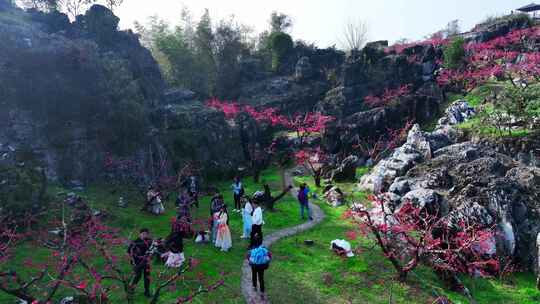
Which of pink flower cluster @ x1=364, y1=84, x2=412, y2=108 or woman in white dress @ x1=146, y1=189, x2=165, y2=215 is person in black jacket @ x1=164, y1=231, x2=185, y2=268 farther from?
pink flower cluster @ x1=364, y1=84, x2=412, y2=108

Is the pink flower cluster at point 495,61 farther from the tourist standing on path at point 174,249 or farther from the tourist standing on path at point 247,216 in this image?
the tourist standing on path at point 174,249

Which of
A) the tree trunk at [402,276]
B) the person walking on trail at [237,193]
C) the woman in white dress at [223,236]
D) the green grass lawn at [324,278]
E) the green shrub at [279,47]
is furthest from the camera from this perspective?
the green shrub at [279,47]

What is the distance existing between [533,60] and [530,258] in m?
32.8

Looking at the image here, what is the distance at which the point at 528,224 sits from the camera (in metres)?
18.2

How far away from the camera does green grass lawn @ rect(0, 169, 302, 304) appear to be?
13690 millimetres

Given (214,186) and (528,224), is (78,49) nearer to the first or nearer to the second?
(214,186)

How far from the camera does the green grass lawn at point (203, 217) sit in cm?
1369

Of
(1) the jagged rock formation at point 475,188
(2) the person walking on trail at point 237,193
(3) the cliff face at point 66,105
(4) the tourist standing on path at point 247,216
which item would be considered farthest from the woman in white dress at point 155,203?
(1) the jagged rock formation at point 475,188

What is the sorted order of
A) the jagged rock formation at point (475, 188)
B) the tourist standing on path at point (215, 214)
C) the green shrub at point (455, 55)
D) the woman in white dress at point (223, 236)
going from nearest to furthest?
the woman in white dress at point (223, 236) → the tourist standing on path at point (215, 214) → the jagged rock formation at point (475, 188) → the green shrub at point (455, 55)

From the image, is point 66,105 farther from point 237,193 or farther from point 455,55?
point 455,55

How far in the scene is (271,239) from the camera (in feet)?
65.3

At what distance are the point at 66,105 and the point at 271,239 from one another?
18.0 meters

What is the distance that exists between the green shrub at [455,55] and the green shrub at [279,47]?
22.2 m

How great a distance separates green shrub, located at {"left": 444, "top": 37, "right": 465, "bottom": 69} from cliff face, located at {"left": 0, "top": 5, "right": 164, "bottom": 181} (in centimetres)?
3836
